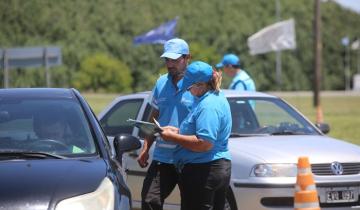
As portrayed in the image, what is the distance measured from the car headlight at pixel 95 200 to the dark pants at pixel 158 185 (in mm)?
1240

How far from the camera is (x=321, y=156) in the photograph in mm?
7492

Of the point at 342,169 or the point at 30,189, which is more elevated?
the point at 30,189

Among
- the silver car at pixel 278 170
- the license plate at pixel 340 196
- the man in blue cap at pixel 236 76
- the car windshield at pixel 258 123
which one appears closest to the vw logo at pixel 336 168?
the silver car at pixel 278 170

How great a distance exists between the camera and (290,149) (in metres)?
7.64

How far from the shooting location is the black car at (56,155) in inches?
184

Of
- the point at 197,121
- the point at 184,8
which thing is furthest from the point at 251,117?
the point at 184,8

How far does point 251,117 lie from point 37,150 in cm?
366

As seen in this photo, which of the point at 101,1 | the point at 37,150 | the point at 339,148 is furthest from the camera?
the point at 101,1

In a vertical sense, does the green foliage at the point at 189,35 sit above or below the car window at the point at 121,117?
below

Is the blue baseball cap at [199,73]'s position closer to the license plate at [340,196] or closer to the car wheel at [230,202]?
the car wheel at [230,202]

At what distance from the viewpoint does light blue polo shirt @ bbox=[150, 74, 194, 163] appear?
20.4ft

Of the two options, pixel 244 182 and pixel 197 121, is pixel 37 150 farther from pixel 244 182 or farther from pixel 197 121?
pixel 244 182

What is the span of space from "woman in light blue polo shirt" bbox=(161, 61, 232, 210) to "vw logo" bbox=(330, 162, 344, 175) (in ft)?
6.29

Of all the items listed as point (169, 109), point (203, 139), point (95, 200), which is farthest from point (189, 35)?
point (95, 200)
